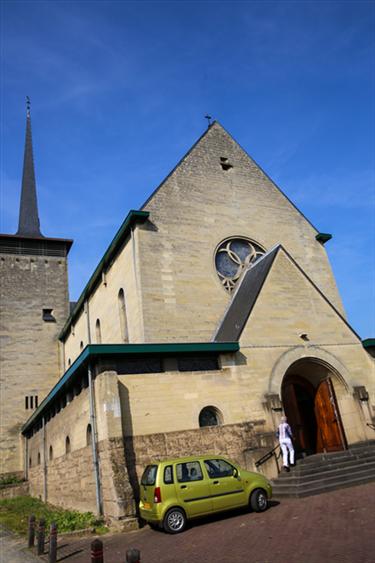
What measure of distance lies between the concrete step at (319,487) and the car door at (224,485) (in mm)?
1853

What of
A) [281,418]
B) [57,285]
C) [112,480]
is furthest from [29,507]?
[57,285]

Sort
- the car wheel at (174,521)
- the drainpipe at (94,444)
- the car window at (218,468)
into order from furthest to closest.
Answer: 1. the drainpipe at (94,444)
2. the car window at (218,468)
3. the car wheel at (174,521)

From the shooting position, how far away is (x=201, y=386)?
12812mm

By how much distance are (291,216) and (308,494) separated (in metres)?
13.1

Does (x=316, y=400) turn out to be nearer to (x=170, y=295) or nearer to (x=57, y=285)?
(x=170, y=295)

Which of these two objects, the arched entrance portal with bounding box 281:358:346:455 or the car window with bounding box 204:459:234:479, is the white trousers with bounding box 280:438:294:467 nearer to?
the arched entrance portal with bounding box 281:358:346:455

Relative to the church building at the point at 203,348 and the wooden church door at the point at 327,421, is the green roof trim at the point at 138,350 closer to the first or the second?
the church building at the point at 203,348

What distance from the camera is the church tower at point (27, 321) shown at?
26.2 m

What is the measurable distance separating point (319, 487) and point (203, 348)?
4635mm

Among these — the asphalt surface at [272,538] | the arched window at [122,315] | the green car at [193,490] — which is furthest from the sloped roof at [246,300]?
the asphalt surface at [272,538]

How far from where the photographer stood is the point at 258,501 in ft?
31.2

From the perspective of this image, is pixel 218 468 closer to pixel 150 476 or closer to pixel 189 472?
pixel 189 472

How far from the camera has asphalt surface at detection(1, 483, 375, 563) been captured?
6.31m

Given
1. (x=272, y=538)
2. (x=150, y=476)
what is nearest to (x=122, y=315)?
(x=150, y=476)
